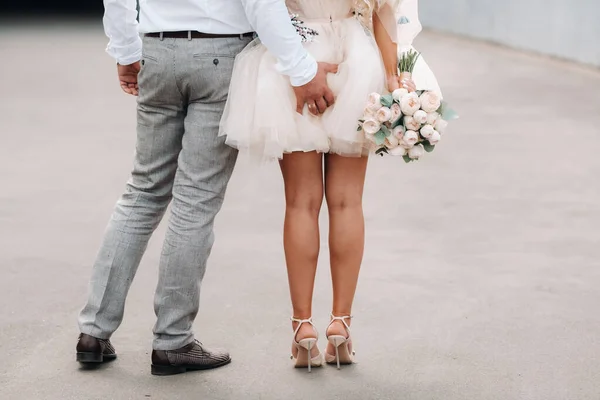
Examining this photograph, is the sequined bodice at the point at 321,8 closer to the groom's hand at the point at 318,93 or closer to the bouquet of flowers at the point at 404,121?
the groom's hand at the point at 318,93

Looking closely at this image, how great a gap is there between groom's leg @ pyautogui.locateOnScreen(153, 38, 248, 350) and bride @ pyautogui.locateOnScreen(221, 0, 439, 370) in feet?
0.23

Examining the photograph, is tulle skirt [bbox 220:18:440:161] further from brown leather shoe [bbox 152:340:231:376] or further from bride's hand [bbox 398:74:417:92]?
brown leather shoe [bbox 152:340:231:376]

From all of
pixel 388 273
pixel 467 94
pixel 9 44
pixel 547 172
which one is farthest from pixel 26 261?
pixel 9 44

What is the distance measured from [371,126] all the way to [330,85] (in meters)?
0.21

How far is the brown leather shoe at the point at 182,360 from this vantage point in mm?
3857

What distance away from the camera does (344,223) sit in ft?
12.7

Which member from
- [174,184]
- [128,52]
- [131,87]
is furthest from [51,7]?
[174,184]

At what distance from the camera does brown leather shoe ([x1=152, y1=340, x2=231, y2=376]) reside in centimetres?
386

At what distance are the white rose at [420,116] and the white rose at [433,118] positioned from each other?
0.9 inches

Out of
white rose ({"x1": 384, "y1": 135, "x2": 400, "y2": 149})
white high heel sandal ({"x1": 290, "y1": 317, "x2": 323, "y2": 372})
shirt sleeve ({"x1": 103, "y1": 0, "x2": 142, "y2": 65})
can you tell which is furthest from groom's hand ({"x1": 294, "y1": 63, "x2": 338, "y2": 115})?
white high heel sandal ({"x1": 290, "y1": 317, "x2": 323, "y2": 372})

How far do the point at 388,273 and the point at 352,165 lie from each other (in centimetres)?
142

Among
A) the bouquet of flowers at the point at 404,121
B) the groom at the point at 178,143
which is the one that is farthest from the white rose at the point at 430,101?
the groom at the point at 178,143

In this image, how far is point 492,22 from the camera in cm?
1424

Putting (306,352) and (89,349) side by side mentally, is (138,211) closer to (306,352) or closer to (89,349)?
(89,349)
